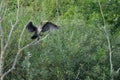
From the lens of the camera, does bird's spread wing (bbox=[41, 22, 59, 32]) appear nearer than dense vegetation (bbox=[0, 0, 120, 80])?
No

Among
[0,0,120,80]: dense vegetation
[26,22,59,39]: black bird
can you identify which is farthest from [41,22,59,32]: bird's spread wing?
[0,0,120,80]: dense vegetation

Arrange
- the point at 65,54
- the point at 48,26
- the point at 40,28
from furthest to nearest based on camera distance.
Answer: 1. the point at 40,28
2. the point at 48,26
3. the point at 65,54

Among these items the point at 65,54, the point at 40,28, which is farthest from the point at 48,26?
the point at 65,54

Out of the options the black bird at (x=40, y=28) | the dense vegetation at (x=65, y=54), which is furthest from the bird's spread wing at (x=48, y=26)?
the dense vegetation at (x=65, y=54)

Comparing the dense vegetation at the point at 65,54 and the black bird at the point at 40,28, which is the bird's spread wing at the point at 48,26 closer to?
the black bird at the point at 40,28

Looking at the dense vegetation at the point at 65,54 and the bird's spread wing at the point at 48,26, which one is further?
the bird's spread wing at the point at 48,26

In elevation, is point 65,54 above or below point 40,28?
below

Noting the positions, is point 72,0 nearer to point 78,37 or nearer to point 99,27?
point 99,27

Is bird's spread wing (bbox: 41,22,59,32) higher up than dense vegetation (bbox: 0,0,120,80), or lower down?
higher up

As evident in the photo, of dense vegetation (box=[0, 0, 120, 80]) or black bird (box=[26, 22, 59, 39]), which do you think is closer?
dense vegetation (box=[0, 0, 120, 80])

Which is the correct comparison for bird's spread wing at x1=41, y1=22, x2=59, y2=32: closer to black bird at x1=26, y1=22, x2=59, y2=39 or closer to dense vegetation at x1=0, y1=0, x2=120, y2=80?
black bird at x1=26, y1=22, x2=59, y2=39

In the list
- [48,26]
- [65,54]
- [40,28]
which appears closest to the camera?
[65,54]

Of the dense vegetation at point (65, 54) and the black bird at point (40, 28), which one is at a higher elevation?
the black bird at point (40, 28)

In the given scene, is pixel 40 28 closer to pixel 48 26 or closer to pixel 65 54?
pixel 48 26
